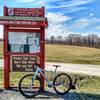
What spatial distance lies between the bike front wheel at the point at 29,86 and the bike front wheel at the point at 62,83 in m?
0.54

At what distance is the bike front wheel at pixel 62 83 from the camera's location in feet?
38.4

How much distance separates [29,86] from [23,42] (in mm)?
1407

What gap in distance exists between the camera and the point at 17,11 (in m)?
12.3

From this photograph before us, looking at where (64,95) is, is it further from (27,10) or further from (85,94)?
(27,10)

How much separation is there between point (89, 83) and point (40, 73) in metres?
5.01

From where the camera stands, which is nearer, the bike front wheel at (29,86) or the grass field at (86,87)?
the bike front wheel at (29,86)

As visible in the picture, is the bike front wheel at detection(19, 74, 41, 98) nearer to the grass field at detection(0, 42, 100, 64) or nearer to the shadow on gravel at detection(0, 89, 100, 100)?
the shadow on gravel at detection(0, 89, 100, 100)

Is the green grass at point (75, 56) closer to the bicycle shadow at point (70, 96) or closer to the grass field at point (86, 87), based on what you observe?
the grass field at point (86, 87)

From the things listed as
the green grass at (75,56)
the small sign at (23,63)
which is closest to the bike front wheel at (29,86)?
the small sign at (23,63)

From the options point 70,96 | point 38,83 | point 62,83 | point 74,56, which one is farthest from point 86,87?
point 74,56

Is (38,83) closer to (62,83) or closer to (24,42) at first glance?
(62,83)

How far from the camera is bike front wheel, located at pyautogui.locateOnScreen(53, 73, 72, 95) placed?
11.7 m

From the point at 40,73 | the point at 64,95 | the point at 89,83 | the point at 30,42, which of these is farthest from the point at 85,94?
the point at 89,83

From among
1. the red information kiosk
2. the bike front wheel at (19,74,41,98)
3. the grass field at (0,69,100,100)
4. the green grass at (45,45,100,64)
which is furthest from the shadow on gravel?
the green grass at (45,45,100,64)
